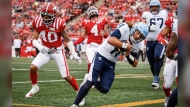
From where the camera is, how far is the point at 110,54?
189 inches

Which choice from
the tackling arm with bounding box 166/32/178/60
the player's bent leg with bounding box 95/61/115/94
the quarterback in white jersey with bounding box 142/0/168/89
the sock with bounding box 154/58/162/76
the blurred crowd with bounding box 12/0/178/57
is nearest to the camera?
the tackling arm with bounding box 166/32/178/60

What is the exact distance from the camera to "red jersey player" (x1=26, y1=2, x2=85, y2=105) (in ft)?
19.3

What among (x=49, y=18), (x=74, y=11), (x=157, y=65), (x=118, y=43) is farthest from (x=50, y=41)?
(x=74, y=11)

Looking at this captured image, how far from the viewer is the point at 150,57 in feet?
28.1

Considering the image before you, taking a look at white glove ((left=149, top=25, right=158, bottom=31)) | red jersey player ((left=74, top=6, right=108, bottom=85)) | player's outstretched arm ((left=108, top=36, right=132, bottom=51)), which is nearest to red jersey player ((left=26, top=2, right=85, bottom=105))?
player's outstretched arm ((left=108, top=36, right=132, bottom=51))

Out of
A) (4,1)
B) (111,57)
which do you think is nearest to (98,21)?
(111,57)

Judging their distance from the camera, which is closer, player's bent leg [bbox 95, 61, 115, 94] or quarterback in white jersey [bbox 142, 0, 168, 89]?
player's bent leg [bbox 95, 61, 115, 94]

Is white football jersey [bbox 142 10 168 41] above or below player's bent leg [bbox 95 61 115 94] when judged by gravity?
above

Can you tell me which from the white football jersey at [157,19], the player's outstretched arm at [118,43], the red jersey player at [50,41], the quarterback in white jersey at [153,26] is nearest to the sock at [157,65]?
the quarterback in white jersey at [153,26]

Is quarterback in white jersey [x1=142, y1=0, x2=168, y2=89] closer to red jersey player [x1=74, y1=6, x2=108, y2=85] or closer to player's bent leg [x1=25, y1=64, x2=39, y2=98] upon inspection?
red jersey player [x1=74, y1=6, x2=108, y2=85]

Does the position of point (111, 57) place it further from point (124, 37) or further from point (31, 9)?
point (31, 9)

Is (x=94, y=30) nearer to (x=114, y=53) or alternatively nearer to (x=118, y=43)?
(x=114, y=53)

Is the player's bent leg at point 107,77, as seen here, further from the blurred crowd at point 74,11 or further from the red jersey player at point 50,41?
the blurred crowd at point 74,11

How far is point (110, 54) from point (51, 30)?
1.57 meters
